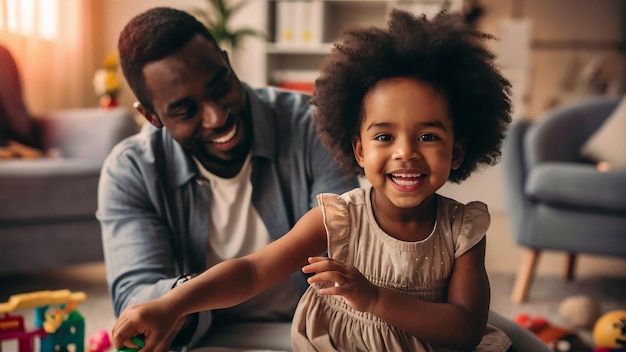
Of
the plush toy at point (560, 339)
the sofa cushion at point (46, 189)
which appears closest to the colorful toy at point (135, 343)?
the plush toy at point (560, 339)

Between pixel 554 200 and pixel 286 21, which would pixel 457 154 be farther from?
pixel 286 21

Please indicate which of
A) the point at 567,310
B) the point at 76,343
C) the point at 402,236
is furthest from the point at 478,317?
the point at 567,310

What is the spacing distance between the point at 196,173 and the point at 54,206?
43.6 inches

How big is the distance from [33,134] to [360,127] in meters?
1.78

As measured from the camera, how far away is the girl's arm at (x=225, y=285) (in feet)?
1.78

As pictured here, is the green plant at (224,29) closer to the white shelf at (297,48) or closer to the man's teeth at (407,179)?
the white shelf at (297,48)

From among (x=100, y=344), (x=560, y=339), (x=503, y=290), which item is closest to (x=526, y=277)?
(x=503, y=290)

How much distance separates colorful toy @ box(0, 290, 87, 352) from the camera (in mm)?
870

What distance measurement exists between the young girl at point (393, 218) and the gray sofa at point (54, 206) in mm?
1170

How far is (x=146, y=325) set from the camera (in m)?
0.54

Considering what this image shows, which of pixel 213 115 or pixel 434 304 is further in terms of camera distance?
pixel 213 115

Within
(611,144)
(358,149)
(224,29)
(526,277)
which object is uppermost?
(224,29)

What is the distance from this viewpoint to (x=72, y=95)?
9.61ft

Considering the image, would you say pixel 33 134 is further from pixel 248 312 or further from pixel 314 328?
pixel 314 328
